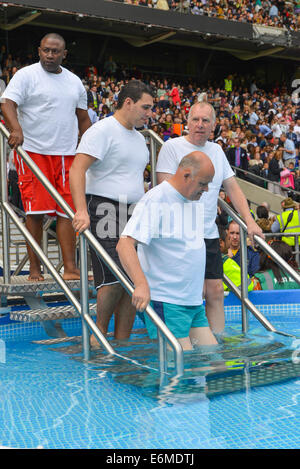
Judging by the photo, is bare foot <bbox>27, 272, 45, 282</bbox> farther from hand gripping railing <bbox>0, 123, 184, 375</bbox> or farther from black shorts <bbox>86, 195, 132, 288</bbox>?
black shorts <bbox>86, 195, 132, 288</bbox>

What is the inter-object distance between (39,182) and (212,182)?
1.20 m

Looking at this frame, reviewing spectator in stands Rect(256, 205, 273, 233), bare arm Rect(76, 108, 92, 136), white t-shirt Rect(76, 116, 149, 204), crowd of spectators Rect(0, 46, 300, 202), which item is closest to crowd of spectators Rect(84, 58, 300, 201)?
crowd of spectators Rect(0, 46, 300, 202)

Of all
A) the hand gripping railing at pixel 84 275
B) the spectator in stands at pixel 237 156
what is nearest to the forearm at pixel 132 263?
the hand gripping railing at pixel 84 275

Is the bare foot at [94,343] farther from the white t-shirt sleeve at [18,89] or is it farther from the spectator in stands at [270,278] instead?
the spectator in stands at [270,278]

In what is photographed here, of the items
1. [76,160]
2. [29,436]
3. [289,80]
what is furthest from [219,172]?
[289,80]

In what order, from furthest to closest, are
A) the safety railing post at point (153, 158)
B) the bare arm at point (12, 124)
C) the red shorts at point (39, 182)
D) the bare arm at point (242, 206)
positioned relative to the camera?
the safety railing post at point (153, 158) → the red shorts at point (39, 182) → the bare arm at point (242, 206) → the bare arm at point (12, 124)

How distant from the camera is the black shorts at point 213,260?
438 centimetres

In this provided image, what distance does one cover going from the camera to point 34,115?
15.0 feet

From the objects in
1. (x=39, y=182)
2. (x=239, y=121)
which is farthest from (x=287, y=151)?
(x=39, y=182)

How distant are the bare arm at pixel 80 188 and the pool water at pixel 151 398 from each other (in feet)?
2.75

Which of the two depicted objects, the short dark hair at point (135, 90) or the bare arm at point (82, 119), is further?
the bare arm at point (82, 119)

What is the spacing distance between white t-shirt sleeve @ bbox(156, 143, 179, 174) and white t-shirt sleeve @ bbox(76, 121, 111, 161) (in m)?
0.44

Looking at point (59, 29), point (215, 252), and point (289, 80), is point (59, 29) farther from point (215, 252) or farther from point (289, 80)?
point (215, 252)

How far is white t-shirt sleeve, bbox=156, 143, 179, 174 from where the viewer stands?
14.1ft
